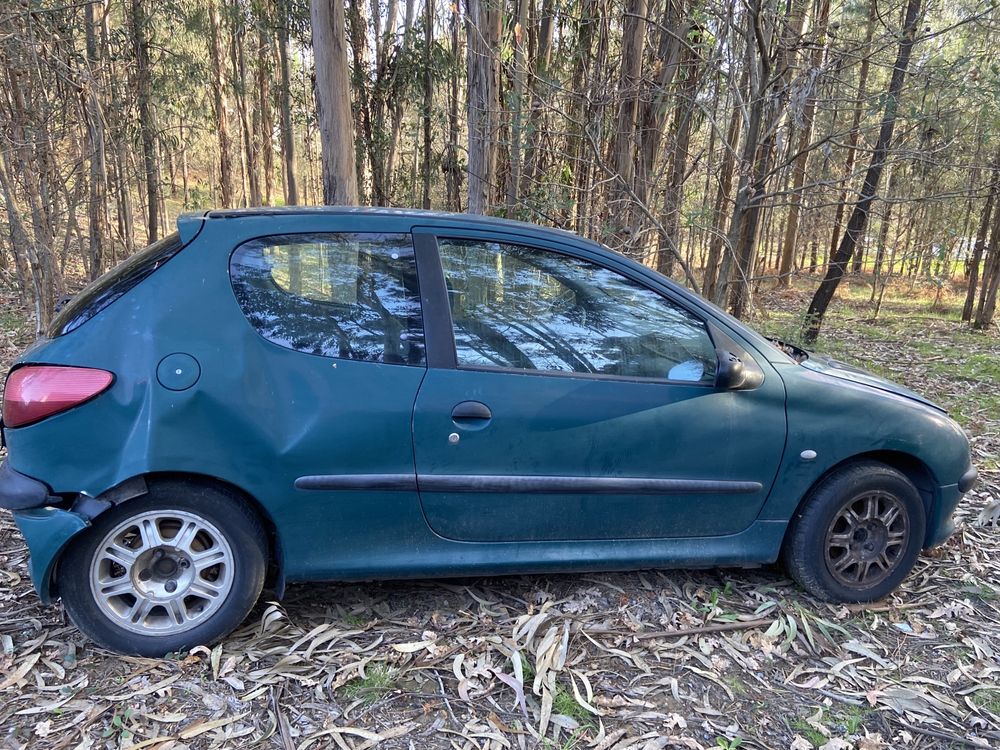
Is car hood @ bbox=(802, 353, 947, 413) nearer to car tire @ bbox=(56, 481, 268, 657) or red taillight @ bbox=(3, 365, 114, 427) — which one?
car tire @ bbox=(56, 481, 268, 657)

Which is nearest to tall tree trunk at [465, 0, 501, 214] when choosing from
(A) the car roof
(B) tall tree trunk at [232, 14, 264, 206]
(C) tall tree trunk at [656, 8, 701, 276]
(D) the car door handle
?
(C) tall tree trunk at [656, 8, 701, 276]

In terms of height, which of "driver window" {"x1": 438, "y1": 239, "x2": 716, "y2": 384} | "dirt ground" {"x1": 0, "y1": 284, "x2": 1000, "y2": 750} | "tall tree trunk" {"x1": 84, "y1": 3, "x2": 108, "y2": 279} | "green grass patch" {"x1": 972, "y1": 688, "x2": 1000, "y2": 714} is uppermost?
"tall tree trunk" {"x1": 84, "y1": 3, "x2": 108, "y2": 279}

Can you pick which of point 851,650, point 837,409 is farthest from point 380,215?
point 851,650

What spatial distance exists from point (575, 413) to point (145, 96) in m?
12.7

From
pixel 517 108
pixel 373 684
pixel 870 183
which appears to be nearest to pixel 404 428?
pixel 373 684

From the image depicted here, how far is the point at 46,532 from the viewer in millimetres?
2365

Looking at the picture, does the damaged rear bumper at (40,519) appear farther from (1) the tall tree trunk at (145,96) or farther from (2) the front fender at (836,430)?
(1) the tall tree trunk at (145,96)

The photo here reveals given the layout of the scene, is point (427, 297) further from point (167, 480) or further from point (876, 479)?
point (876, 479)

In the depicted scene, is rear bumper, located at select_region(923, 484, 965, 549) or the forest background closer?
the forest background

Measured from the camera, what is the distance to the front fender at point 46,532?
2354mm

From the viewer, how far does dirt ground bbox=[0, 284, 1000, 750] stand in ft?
7.51

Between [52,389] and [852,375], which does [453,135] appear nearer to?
[852,375]

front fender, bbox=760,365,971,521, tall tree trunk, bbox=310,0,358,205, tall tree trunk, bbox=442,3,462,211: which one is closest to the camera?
front fender, bbox=760,365,971,521

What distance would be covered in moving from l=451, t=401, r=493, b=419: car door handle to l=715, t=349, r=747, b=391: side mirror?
3.19 ft
